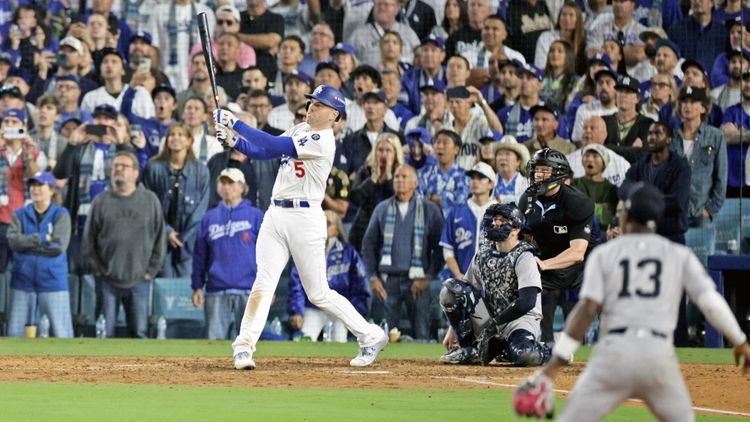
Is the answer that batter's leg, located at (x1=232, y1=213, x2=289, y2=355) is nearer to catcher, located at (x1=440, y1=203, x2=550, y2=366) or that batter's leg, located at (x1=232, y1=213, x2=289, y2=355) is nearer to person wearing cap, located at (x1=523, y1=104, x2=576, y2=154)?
catcher, located at (x1=440, y1=203, x2=550, y2=366)

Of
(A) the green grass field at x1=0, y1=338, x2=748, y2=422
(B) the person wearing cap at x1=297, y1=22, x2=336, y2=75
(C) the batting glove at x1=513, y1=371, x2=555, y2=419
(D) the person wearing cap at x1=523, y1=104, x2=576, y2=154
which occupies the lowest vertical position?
(A) the green grass field at x1=0, y1=338, x2=748, y2=422

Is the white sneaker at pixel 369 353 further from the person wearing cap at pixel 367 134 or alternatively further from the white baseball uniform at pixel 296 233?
the person wearing cap at pixel 367 134

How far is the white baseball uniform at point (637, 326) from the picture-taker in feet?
15.5

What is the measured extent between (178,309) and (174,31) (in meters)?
4.39

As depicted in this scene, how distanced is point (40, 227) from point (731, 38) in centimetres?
871

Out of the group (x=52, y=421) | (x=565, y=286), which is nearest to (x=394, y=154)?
(x=565, y=286)

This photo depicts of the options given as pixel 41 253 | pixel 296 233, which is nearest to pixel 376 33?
pixel 41 253

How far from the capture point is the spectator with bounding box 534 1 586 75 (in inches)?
648

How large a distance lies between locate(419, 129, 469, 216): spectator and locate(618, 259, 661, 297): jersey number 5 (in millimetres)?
10160

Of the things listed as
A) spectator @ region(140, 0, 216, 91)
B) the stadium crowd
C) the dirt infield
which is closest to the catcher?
the dirt infield

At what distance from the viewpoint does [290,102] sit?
16266mm

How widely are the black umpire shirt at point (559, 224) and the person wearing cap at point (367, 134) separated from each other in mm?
4649

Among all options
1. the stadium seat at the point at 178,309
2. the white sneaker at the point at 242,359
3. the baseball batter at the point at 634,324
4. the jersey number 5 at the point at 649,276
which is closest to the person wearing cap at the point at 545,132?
the stadium seat at the point at 178,309

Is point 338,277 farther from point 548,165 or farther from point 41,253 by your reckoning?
point 548,165
